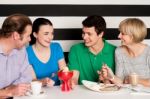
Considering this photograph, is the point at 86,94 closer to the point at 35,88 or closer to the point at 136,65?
the point at 35,88

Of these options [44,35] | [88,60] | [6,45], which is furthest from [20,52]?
[88,60]

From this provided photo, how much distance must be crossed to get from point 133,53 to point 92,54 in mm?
329

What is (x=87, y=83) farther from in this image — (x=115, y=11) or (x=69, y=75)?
(x=115, y=11)

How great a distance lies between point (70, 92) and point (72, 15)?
37.8 inches

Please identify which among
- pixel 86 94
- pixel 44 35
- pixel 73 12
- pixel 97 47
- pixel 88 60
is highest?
pixel 73 12

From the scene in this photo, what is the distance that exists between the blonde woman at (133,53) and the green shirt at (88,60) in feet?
0.44

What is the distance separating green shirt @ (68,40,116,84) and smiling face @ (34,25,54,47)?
28 cm

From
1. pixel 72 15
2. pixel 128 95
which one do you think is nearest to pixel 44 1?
pixel 72 15

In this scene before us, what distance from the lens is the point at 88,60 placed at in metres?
2.47

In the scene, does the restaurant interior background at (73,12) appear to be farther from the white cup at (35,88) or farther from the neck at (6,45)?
the white cup at (35,88)

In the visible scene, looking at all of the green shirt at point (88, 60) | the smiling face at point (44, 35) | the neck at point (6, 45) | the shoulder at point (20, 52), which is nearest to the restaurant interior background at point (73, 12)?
the green shirt at point (88, 60)

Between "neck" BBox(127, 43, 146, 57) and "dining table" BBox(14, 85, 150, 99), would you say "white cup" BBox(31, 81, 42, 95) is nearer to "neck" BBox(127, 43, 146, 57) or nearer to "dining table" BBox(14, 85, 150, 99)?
"dining table" BBox(14, 85, 150, 99)

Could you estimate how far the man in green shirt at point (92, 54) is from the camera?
2393 millimetres

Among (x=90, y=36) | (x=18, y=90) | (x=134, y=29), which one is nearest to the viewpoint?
(x=18, y=90)
